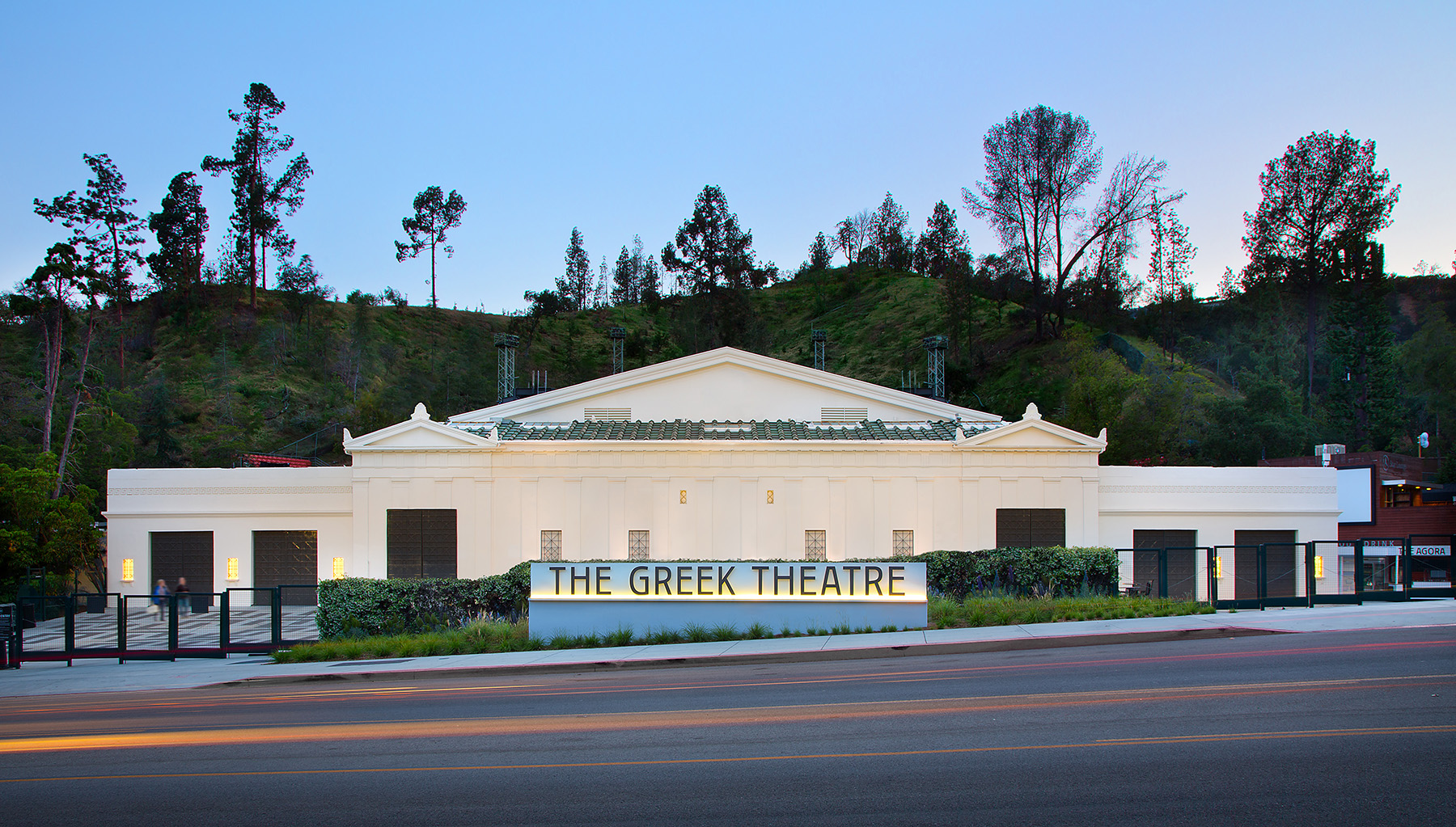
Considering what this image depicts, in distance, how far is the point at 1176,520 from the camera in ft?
105

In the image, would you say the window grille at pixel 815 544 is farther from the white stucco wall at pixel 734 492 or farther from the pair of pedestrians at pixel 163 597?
the pair of pedestrians at pixel 163 597

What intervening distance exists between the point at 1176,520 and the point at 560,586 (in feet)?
73.3

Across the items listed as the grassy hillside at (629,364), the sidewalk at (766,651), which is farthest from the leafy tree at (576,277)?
the sidewalk at (766,651)

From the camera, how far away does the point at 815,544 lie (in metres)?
30.7

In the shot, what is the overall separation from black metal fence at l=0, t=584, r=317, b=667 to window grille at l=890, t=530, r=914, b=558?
58.5 feet

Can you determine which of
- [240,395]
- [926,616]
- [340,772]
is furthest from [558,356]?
[340,772]

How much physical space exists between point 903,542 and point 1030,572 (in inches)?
311

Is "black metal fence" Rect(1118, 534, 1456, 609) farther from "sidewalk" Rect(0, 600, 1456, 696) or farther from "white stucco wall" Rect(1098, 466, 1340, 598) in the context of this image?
"sidewalk" Rect(0, 600, 1456, 696)

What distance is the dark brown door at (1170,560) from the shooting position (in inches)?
1117

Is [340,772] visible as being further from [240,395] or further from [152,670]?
[240,395]

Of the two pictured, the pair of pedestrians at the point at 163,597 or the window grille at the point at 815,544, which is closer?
the pair of pedestrians at the point at 163,597

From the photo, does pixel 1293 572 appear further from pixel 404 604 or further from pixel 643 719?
pixel 404 604

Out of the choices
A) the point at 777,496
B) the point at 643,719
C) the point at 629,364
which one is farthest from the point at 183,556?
the point at 629,364

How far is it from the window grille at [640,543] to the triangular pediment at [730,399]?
515 centimetres
